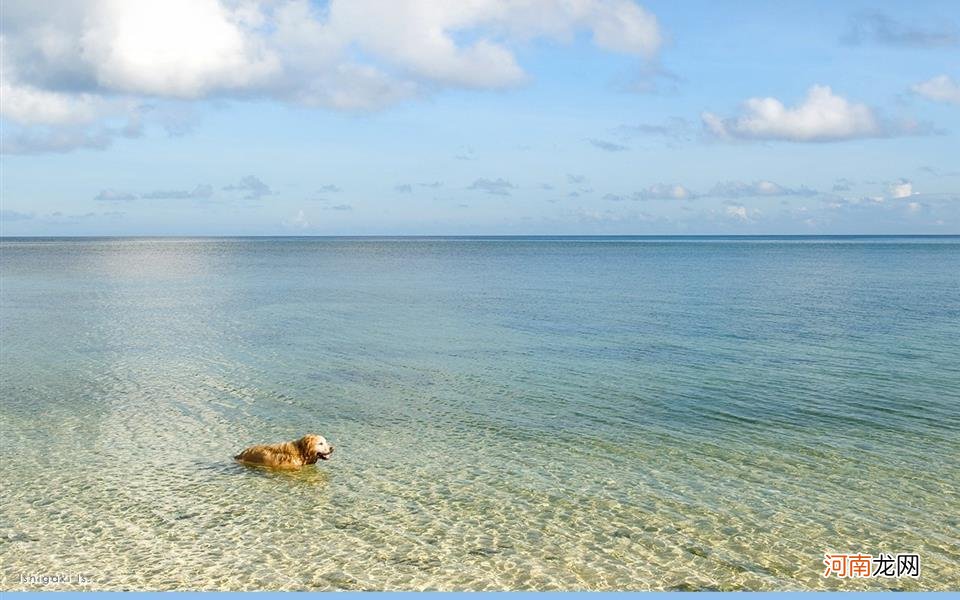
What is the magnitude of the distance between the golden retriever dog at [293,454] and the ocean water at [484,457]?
327 millimetres

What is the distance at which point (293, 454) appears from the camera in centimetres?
1880

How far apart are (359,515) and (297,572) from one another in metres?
2.56

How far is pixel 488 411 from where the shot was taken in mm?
24688

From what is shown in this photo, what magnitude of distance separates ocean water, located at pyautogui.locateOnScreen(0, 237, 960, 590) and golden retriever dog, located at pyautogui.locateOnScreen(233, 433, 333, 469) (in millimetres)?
327

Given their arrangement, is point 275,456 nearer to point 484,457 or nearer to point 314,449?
point 314,449

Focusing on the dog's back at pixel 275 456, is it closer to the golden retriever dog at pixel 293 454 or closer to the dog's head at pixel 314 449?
the golden retriever dog at pixel 293 454

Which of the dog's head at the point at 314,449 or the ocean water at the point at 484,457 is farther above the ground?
the dog's head at the point at 314,449

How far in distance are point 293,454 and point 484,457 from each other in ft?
15.8

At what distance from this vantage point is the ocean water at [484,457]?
13.8m

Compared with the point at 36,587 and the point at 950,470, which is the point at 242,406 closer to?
the point at 36,587

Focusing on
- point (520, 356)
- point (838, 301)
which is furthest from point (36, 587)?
point (838, 301)

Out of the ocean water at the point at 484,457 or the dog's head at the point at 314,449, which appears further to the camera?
the dog's head at the point at 314,449

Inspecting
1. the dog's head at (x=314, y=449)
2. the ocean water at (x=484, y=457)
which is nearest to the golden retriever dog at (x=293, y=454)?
the dog's head at (x=314, y=449)

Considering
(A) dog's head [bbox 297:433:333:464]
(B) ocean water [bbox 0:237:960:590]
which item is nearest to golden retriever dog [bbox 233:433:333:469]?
(A) dog's head [bbox 297:433:333:464]
